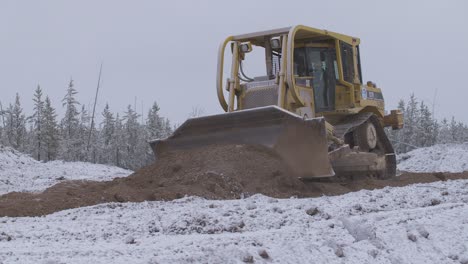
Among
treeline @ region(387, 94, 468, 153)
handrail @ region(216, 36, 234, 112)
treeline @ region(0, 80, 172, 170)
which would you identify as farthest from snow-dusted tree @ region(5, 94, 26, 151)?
handrail @ region(216, 36, 234, 112)

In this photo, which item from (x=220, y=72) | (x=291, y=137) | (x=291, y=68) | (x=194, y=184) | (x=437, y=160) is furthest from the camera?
(x=437, y=160)

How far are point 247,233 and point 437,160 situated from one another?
16.1 metres

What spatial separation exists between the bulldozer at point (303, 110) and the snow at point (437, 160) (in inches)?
232

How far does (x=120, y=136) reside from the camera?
6694 cm

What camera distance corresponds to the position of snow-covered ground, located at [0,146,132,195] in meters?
14.1

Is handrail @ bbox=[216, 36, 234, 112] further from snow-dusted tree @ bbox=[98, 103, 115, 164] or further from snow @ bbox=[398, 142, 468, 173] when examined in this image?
snow-dusted tree @ bbox=[98, 103, 115, 164]

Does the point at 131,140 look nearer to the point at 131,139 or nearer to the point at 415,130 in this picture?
the point at 131,139

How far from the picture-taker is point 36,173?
1659cm

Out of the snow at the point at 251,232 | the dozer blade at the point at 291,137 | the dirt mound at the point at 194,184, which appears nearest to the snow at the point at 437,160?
the dirt mound at the point at 194,184

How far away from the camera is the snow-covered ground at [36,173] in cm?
1411

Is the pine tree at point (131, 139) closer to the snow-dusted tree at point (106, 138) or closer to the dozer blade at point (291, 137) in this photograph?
the snow-dusted tree at point (106, 138)

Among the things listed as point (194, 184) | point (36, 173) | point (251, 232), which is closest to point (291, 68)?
point (194, 184)

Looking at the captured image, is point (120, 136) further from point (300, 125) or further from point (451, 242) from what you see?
point (451, 242)

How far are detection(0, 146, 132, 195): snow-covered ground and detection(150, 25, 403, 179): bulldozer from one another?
4410 mm
